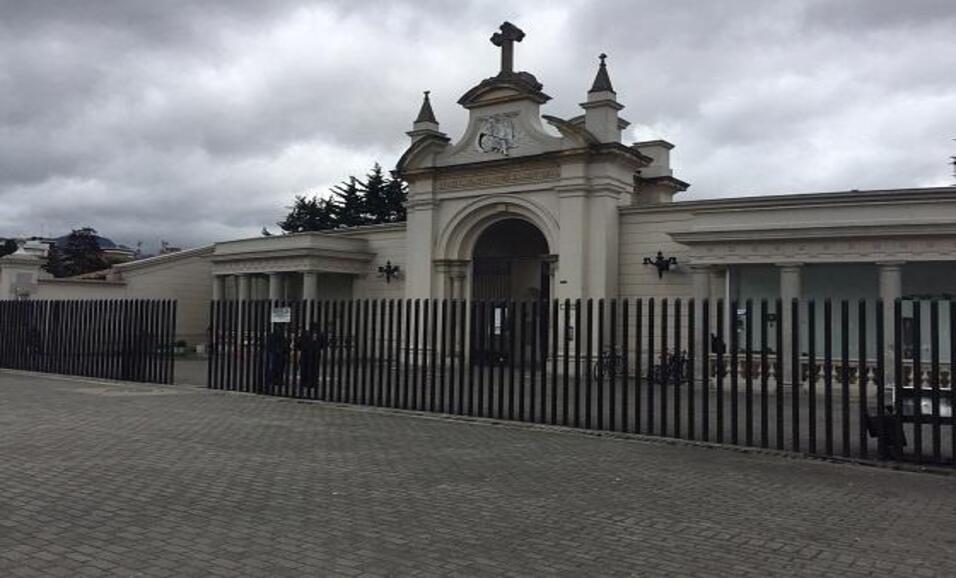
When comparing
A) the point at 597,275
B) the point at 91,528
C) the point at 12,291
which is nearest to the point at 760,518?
the point at 91,528

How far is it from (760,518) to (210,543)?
4.29 m

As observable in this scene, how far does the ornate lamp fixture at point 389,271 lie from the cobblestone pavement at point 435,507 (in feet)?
60.8

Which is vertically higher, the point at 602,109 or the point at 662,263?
the point at 602,109

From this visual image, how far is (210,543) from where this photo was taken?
553 centimetres

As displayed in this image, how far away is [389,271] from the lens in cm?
2975

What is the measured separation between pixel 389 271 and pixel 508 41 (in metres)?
9.22

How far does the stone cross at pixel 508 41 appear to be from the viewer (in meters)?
26.2

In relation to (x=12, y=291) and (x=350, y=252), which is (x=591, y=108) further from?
(x=12, y=291)

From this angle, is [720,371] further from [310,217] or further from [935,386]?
[310,217]

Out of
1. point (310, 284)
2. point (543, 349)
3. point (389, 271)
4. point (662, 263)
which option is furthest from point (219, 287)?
point (543, 349)

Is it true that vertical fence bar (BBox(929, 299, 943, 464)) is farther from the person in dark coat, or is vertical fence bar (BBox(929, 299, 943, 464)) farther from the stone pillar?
the stone pillar

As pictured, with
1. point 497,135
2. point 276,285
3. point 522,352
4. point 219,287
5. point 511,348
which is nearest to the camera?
point 522,352

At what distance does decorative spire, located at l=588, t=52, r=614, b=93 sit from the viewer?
24.1 m

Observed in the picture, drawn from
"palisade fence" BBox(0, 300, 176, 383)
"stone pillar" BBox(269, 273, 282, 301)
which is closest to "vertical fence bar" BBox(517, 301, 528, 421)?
"palisade fence" BBox(0, 300, 176, 383)
